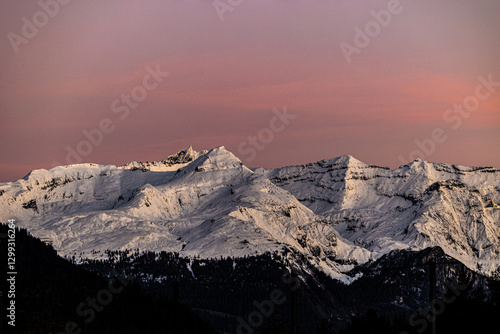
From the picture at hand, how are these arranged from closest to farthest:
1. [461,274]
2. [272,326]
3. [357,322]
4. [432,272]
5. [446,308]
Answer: [432,272] → [272,326] → [446,308] → [461,274] → [357,322]

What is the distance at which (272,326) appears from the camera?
123m

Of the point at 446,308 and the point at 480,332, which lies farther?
the point at 446,308

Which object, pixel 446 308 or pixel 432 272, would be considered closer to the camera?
pixel 432 272

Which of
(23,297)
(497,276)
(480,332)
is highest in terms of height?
(23,297)

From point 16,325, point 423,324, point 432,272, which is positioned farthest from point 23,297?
point 432,272

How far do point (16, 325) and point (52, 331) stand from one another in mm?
6100

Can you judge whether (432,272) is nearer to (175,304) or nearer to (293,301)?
(293,301)

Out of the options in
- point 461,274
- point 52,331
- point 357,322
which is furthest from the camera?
point 357,322

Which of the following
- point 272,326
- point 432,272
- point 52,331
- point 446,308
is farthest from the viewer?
point 446,308

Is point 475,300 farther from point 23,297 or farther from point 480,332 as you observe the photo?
point 23,297

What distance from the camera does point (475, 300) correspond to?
164m

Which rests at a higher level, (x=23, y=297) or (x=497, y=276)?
(x=23, y=297)

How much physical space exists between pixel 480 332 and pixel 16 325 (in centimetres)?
7057

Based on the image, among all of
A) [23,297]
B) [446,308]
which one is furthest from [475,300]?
[23,297]
